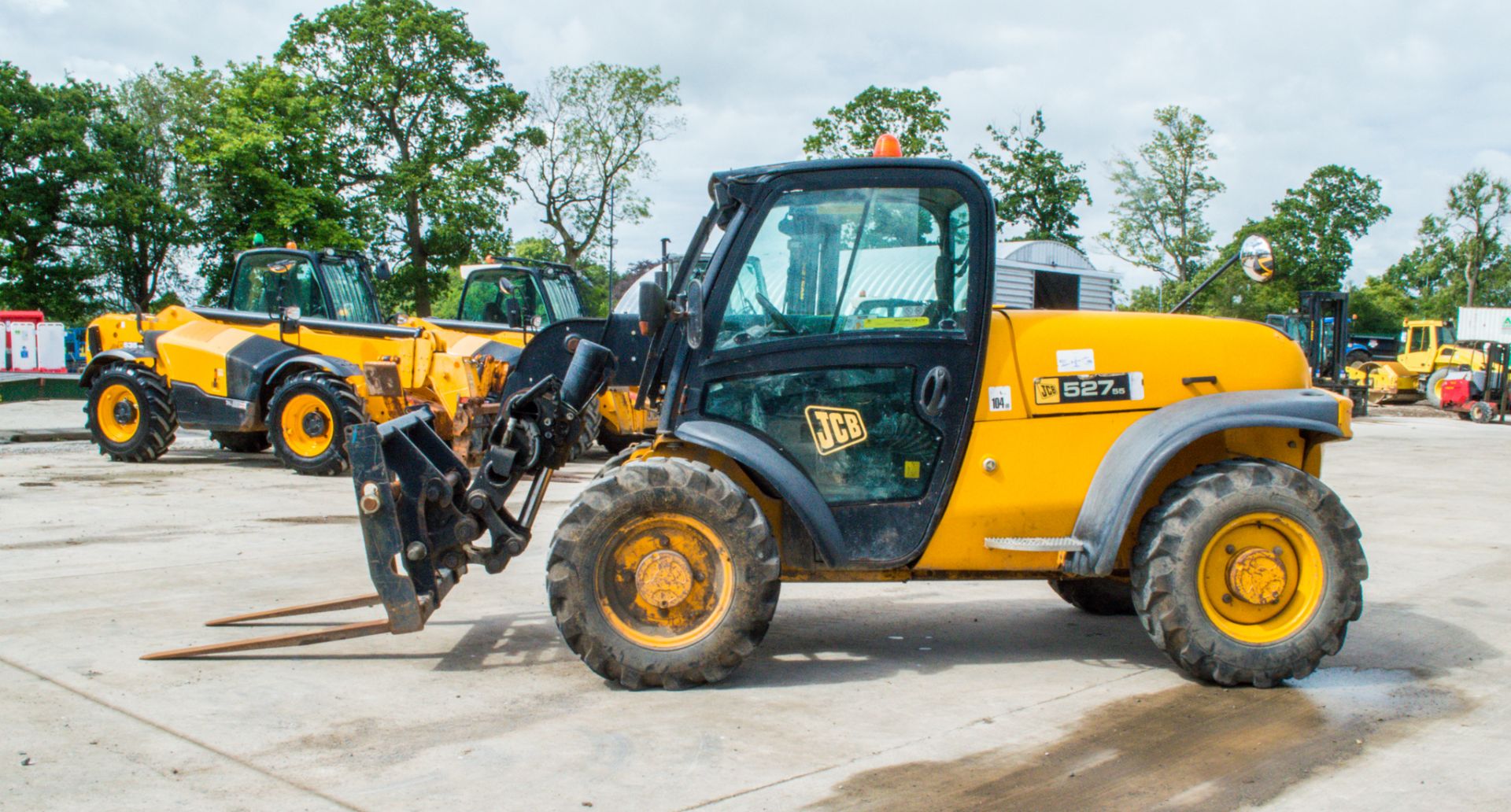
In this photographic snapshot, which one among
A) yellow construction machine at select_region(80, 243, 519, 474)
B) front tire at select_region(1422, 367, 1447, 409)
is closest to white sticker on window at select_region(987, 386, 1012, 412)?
yellow construction machine at select_region(80, 243, 519, 474)

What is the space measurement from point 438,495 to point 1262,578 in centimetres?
342

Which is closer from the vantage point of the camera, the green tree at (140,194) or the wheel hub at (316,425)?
the wheel hub at (316,425)

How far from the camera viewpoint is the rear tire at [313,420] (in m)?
13.1

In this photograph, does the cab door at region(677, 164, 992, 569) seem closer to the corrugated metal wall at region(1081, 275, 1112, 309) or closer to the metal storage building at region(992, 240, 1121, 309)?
the metal storage building at region(992, 240, 1121, 309)

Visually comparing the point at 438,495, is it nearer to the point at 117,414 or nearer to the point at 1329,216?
the point at 117,414

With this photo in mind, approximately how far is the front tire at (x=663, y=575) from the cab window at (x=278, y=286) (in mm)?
10637

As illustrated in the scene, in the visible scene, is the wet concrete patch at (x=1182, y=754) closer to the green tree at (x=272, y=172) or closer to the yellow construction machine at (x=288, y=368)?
the yellow construction machine at (x=288, y=368)

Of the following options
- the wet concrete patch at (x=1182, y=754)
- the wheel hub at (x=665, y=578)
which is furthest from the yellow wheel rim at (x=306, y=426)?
the wet concrete patch at (x=1182, y=754)

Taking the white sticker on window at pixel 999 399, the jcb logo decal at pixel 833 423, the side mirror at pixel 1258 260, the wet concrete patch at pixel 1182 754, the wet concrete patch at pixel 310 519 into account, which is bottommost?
the wet concrete patch at pixel 310 519

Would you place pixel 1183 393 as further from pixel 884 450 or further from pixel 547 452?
pixel 547 452

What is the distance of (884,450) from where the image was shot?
205 inches

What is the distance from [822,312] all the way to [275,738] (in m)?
2.62

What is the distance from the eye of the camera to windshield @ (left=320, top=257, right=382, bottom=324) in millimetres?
14680

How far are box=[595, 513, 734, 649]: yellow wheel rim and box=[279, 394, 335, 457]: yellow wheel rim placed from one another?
910 cm
